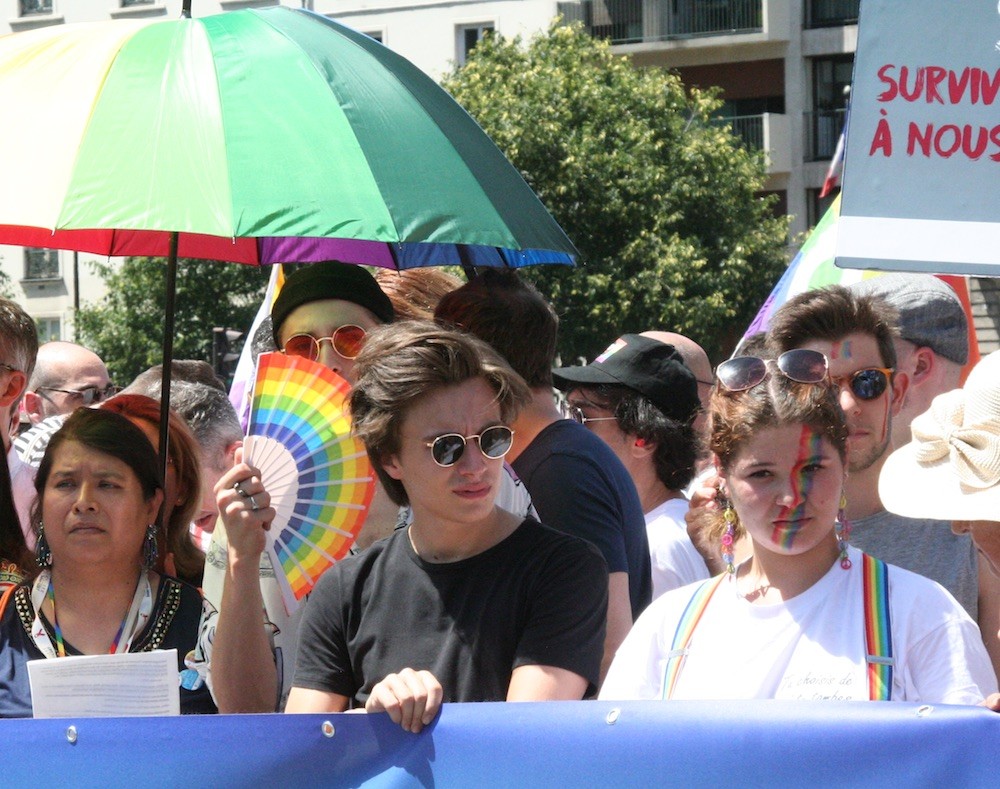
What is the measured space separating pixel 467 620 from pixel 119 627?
0.95m

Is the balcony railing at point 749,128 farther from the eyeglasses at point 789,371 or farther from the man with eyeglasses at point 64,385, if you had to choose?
the eyeglasses at point 789,371

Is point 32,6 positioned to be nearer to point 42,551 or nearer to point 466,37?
point 466,37

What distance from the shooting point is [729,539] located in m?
2.79

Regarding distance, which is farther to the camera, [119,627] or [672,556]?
[672,556]

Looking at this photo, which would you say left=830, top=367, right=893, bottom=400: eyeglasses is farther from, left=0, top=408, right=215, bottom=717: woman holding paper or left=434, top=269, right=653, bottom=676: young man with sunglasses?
left=0, top=408, right=215, bottom=717: woman holding paper

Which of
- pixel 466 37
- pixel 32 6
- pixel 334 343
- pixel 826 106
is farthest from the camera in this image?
pixel 32 6

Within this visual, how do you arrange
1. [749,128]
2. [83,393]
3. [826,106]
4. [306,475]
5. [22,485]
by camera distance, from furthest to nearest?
[826,106]
[749,128]
[83,393]
[22,485]
[306,475]

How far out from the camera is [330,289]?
3.68 meters

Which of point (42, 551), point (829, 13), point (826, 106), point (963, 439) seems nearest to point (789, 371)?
point (963, 439)

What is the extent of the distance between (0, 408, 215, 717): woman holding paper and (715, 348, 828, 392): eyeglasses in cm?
128

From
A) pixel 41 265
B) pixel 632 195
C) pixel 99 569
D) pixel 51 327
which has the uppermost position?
pixel 99 569

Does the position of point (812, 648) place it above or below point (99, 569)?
above

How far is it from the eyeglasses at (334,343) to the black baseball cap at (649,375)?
849 mm

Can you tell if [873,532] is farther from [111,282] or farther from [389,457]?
[111,282]
